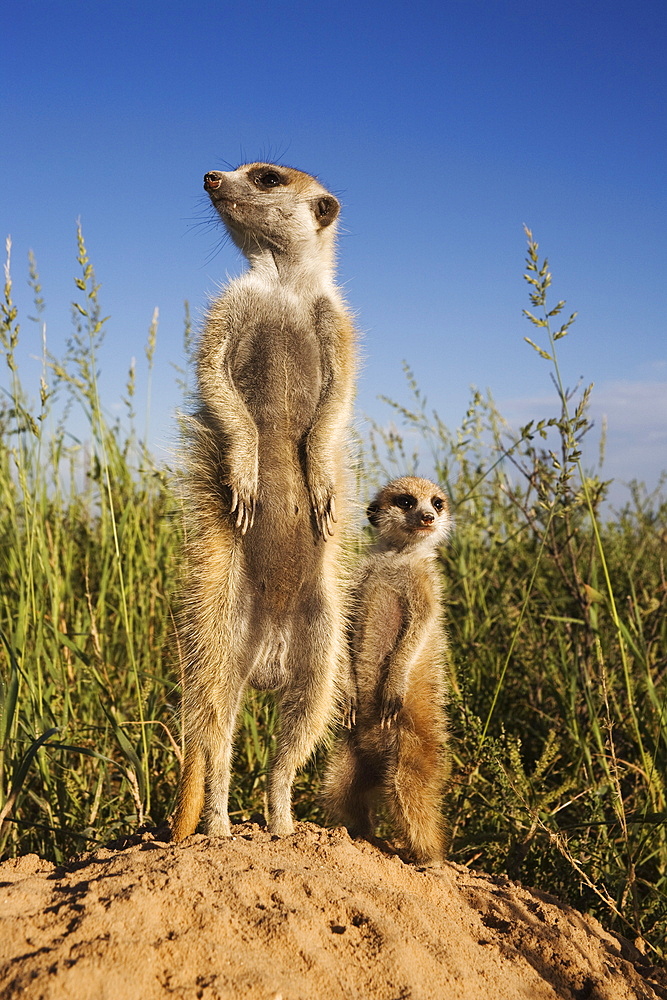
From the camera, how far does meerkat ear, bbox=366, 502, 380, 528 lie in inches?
153

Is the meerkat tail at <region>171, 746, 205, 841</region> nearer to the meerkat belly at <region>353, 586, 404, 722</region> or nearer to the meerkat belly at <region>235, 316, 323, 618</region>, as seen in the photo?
the meerkat belly at <region>235, 316, 323, 618</region>

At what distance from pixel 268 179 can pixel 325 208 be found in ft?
0.90

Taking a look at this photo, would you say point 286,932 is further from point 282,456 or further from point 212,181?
point 212,181

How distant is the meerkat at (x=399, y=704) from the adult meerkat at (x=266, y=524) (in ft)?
0.91

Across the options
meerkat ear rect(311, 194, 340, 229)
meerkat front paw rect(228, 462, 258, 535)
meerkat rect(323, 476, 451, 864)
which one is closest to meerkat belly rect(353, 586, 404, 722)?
meerkat rect(323, 476, 451, 864)

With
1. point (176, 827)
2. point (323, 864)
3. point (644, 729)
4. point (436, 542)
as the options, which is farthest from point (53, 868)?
point (644, 729)

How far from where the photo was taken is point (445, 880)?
256 centimetres

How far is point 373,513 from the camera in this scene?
3895mm

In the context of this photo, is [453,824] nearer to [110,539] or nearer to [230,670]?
[230,670]

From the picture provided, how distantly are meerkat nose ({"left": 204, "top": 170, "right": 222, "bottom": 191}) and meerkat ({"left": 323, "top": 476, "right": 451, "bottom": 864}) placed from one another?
165 cm

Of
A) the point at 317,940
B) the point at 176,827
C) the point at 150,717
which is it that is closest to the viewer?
the point at 317,940

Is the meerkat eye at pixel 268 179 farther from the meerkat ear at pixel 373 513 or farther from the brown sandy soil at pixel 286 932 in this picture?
the brown sandy soil at pixel 286 932

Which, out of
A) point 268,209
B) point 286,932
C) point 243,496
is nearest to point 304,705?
point 243,496

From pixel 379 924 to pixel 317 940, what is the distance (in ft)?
0.63
